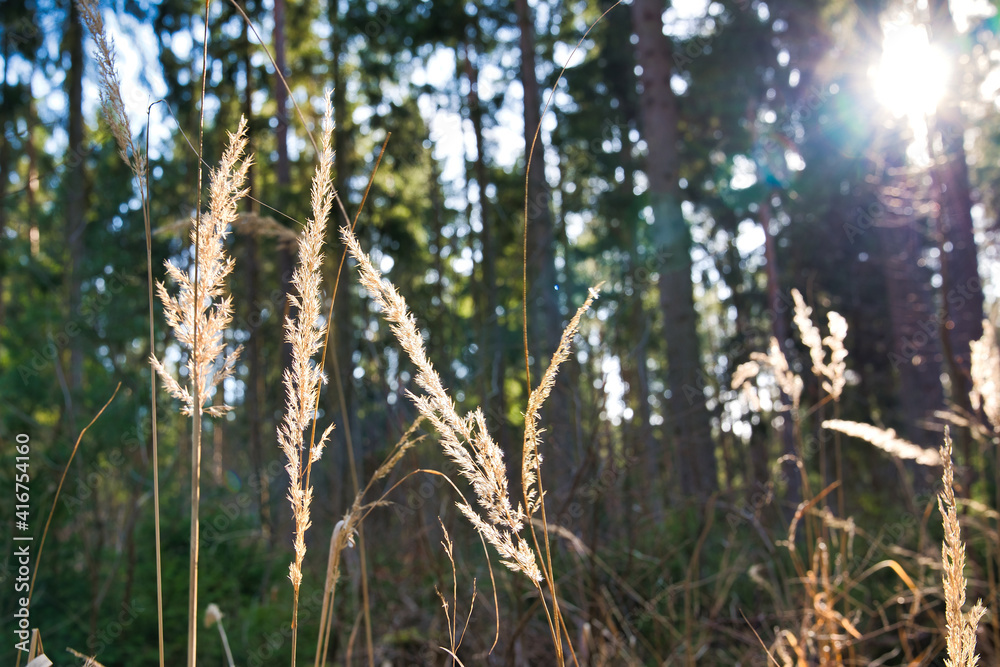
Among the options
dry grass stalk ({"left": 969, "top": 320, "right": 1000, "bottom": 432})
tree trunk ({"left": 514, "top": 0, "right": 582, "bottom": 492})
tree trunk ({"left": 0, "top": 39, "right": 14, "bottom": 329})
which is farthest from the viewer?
tree trunk ({"left": 0, "top": 39, "right": 14, "bottom": 329})

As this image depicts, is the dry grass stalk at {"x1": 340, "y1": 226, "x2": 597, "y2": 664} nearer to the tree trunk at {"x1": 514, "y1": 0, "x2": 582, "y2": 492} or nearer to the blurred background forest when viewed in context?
the blurred background forest

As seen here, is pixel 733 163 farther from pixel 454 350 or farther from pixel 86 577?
pixel 86 577

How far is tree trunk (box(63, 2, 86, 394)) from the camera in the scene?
7.71 metres

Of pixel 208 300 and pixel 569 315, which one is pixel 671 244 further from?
pixel 208 300

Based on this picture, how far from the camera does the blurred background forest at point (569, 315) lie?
2.94 meters

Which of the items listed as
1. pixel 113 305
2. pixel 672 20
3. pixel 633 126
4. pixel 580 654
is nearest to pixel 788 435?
pixel 633 126

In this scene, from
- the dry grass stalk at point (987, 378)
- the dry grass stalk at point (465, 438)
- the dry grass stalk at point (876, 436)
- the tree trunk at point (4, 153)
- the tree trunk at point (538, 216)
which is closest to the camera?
the dry grass stalk at point (465, 438)

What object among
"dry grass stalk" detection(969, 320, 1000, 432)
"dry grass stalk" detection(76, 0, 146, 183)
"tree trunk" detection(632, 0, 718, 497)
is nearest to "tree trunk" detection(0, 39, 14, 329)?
"tree trunk" detection(632, 0, 718, 497)

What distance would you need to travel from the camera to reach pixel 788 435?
38.4 ft

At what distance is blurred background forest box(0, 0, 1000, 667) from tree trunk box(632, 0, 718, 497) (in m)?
0.03

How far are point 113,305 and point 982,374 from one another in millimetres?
9101

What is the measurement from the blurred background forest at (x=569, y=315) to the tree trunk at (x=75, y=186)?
60 mm

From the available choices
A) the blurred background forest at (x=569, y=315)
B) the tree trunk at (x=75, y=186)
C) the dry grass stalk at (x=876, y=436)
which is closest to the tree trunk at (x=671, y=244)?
the blurred background forest at (x=569, y=315)

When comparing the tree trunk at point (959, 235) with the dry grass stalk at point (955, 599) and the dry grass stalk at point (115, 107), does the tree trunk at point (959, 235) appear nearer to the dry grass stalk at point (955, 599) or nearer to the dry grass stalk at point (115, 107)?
the dry grass stalk at point (955, 599)
